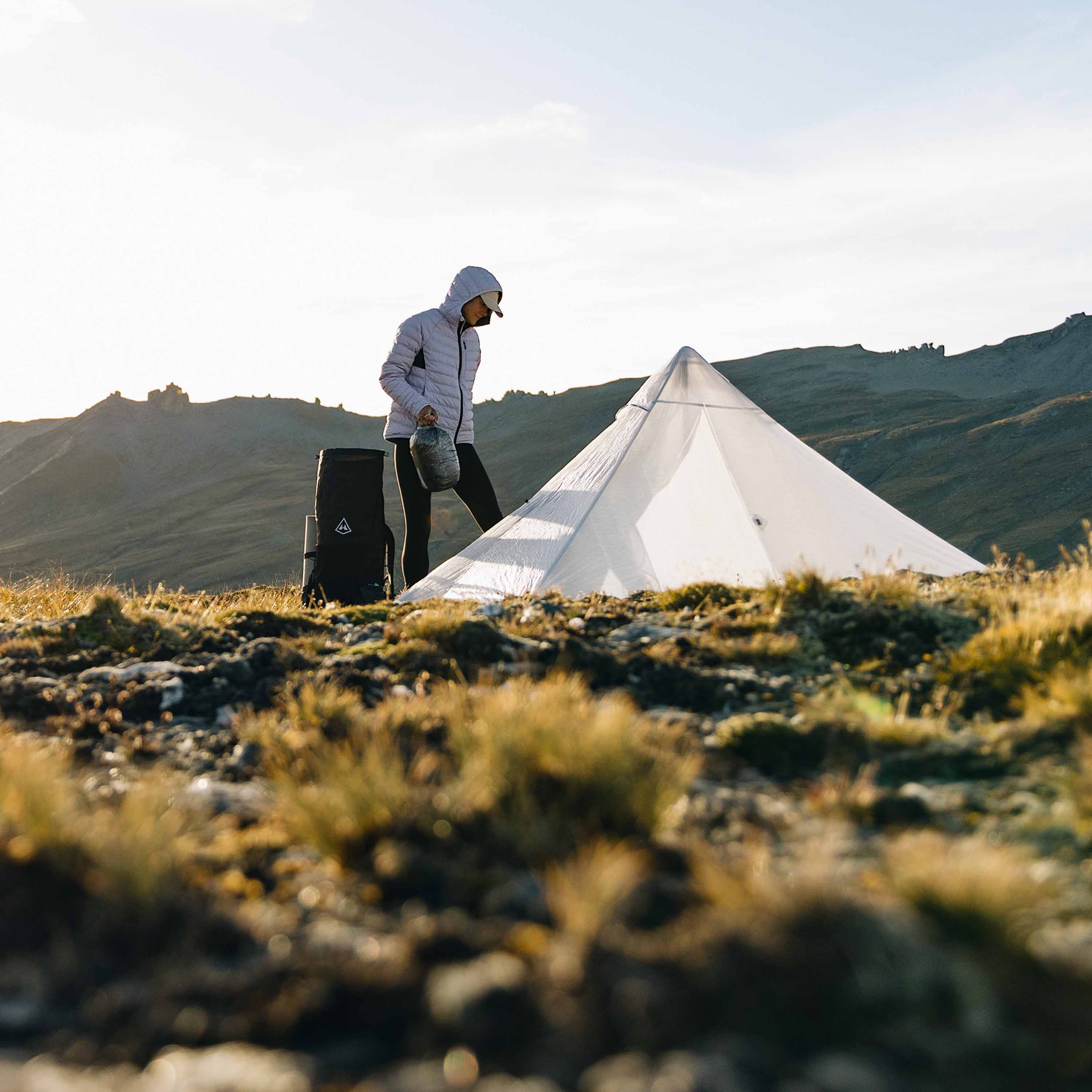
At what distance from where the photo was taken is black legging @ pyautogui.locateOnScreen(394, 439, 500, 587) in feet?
24.1

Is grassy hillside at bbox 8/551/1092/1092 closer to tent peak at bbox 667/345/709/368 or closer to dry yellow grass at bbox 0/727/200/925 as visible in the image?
dry yellow grass at bbox 0/727/200/925

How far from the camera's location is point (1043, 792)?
2.55 metres

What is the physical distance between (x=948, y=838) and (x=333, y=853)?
1577 millimetres

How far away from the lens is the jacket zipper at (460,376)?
743cm

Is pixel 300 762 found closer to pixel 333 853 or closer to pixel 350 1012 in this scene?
pixel 333 853

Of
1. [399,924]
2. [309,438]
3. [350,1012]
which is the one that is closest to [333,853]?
[399,924]

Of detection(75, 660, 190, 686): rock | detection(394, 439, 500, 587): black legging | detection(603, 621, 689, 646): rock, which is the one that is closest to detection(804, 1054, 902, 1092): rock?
detection(603, 621, 689, 646): rock

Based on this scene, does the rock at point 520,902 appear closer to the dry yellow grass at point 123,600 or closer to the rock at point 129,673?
the rock at point 129,673

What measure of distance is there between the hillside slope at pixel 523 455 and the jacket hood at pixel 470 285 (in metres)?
22.2

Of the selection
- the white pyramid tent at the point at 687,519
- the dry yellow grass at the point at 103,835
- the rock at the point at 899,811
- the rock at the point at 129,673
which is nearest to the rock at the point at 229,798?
the dry yellow grass at the point at 103,835

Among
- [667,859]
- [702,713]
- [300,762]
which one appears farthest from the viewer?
[702,713]

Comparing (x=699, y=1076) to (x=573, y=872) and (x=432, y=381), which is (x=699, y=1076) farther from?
(x=432, y=381)

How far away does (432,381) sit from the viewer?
289 inches

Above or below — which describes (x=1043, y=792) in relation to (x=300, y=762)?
below
